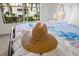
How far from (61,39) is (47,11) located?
272mm

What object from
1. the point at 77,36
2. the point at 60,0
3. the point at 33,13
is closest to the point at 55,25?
the point at 77,36

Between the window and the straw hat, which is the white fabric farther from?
the window

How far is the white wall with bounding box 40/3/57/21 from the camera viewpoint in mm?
846

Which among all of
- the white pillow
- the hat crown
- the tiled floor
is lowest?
the tiled floor

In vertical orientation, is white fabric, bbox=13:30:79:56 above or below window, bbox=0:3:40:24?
below

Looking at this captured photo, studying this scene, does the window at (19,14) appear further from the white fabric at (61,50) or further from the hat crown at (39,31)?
the white fabric at (61,50)

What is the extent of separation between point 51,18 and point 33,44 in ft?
0.84

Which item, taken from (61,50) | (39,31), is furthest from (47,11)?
(61,50)

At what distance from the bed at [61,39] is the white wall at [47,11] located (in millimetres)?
58

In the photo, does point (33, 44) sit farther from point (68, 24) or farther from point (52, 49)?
point (68, 24)

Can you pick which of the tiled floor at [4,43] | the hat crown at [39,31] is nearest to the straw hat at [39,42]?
the hat crown at [39,31]

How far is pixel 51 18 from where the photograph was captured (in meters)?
0.93

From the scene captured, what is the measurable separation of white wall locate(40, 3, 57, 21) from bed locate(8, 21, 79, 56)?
58 mm

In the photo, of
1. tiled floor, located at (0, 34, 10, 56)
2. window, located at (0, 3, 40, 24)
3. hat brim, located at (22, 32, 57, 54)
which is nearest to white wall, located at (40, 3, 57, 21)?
window, located at (0, 3, 40, 24)
